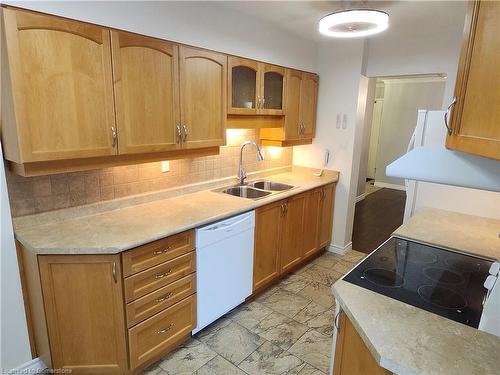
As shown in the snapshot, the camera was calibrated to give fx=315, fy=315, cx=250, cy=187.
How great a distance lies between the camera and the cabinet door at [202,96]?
2189 millimetres

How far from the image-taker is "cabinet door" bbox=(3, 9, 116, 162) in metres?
1.49

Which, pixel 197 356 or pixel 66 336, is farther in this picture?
pixel 197 356

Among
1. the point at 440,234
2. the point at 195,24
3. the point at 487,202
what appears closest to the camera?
the point at 440,234

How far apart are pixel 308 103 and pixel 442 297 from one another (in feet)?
8.26

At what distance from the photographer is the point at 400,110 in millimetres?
6707

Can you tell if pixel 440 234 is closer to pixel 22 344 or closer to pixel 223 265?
pixel 223 265

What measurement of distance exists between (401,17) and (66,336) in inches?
128

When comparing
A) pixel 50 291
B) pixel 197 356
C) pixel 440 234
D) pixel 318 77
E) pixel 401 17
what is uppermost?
pixel 401 17

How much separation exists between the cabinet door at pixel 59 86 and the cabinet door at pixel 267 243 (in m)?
1.33

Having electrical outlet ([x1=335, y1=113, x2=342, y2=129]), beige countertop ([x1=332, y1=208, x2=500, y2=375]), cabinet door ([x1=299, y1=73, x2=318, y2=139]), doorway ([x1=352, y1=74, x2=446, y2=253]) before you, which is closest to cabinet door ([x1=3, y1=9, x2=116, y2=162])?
beige countertop ([x1=332, y1=208, x2=500, y2=375])

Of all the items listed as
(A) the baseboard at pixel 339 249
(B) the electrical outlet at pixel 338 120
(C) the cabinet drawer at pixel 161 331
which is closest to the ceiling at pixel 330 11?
(B) the electrical outlet at pixel 338 120

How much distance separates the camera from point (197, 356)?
6.93 ft

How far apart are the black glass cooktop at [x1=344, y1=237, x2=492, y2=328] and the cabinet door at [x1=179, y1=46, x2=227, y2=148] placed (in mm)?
1431

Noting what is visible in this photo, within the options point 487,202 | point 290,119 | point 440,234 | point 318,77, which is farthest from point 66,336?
point 318,77
